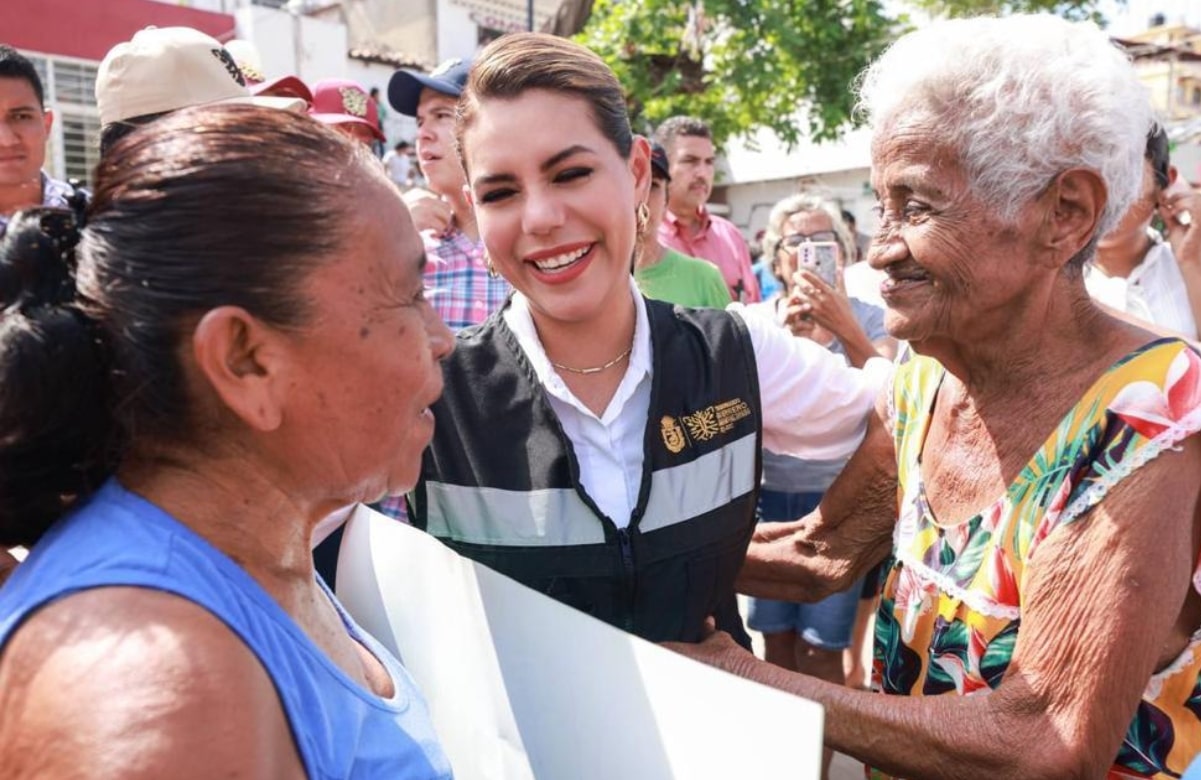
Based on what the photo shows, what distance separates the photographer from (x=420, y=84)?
149 inches

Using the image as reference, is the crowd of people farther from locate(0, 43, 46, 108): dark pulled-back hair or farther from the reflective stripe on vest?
locate(0, 43, 46, 108): dark pulled-back hair

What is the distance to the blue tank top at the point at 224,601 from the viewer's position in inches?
36.6

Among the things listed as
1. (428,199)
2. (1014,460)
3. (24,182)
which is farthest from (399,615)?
(24,182)

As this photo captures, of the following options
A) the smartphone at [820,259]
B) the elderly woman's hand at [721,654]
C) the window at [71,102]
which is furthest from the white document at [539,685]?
the window at [71,102]

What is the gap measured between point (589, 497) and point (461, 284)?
1933 mm

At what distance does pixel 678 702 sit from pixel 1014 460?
80 cm

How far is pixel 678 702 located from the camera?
3.94 feet

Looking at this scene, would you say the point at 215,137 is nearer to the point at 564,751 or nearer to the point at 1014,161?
the point at 564,751

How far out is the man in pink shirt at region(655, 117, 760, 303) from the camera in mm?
5668

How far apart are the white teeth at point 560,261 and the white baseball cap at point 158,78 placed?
4.77ft

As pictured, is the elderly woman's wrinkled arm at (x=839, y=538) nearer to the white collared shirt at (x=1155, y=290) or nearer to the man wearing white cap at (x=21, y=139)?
the white collared shirt at (x=1155, y=290)

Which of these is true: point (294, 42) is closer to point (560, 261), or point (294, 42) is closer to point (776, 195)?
point (776, 195)

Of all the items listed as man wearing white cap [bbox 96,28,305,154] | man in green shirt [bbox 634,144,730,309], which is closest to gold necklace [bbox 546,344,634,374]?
man wearing white cap [bbox 96,28,305,154]

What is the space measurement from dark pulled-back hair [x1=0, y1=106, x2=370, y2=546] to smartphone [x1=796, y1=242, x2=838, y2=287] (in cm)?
246
